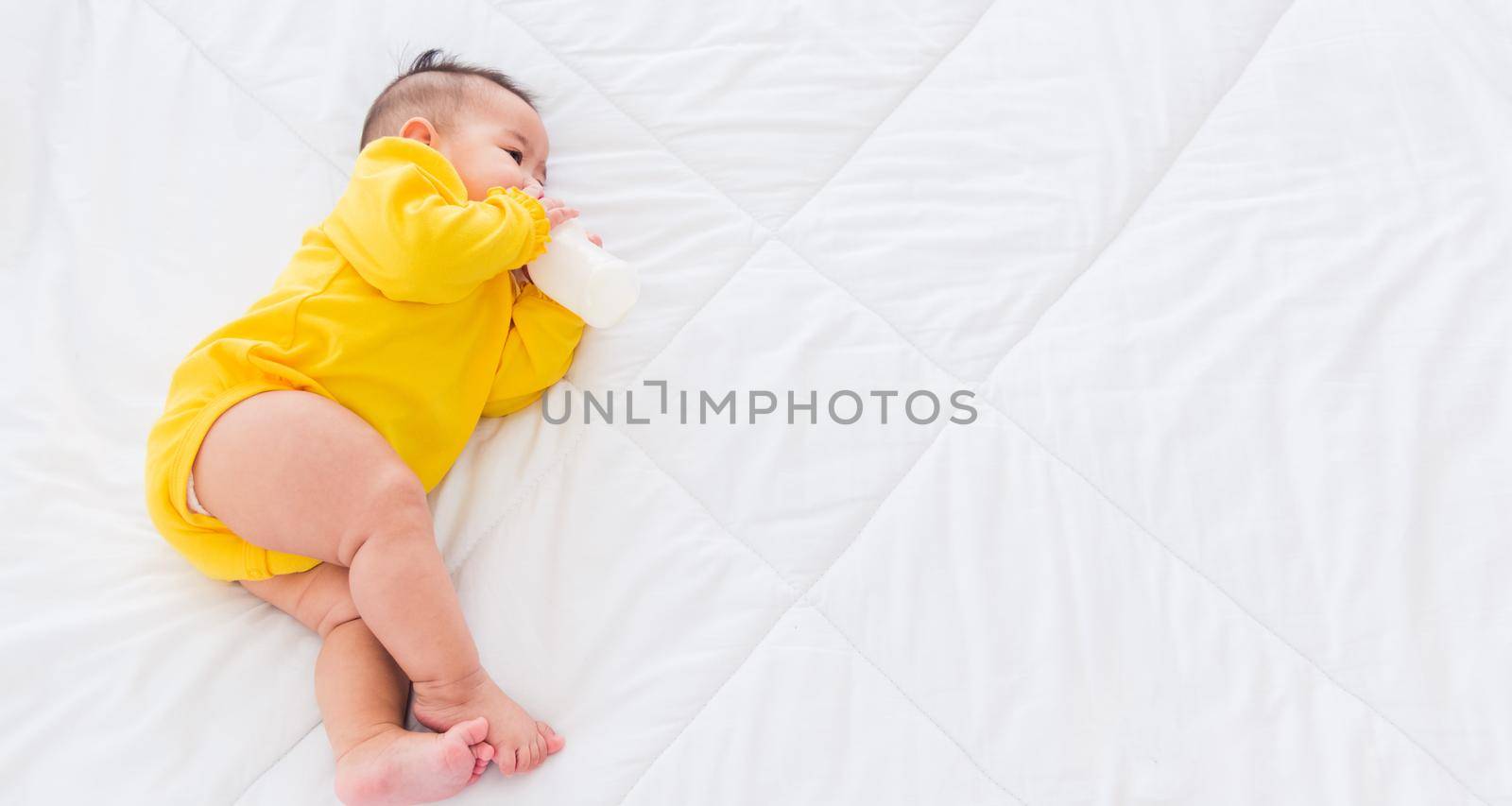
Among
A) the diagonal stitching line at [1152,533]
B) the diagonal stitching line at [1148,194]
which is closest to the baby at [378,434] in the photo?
the diagonal stitching line at [1152,533]

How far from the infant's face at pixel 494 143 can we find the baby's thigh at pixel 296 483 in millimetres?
305

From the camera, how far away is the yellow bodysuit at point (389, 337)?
90cm

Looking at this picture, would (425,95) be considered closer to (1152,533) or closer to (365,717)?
(365,717)

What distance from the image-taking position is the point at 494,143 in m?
1.08

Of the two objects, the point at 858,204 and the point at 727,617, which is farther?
the point at 858,204

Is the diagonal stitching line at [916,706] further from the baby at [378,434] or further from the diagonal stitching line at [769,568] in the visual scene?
the baby at [378,434]

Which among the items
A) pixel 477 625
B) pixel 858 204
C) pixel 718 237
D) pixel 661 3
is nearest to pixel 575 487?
pixel 477 625

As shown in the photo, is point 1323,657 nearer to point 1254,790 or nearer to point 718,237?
point 1254,790

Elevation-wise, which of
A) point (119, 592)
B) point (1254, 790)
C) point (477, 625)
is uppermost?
point (1254, 790)

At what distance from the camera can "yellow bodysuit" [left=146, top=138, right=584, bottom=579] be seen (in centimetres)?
90

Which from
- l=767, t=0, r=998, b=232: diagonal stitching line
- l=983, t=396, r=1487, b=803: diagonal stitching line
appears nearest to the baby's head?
l=767, t=0, r=998, b=232: diagonal stitching line

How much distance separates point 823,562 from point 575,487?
0.75 feet

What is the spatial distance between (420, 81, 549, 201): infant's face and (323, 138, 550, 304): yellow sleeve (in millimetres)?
64

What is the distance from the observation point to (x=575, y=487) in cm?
95
